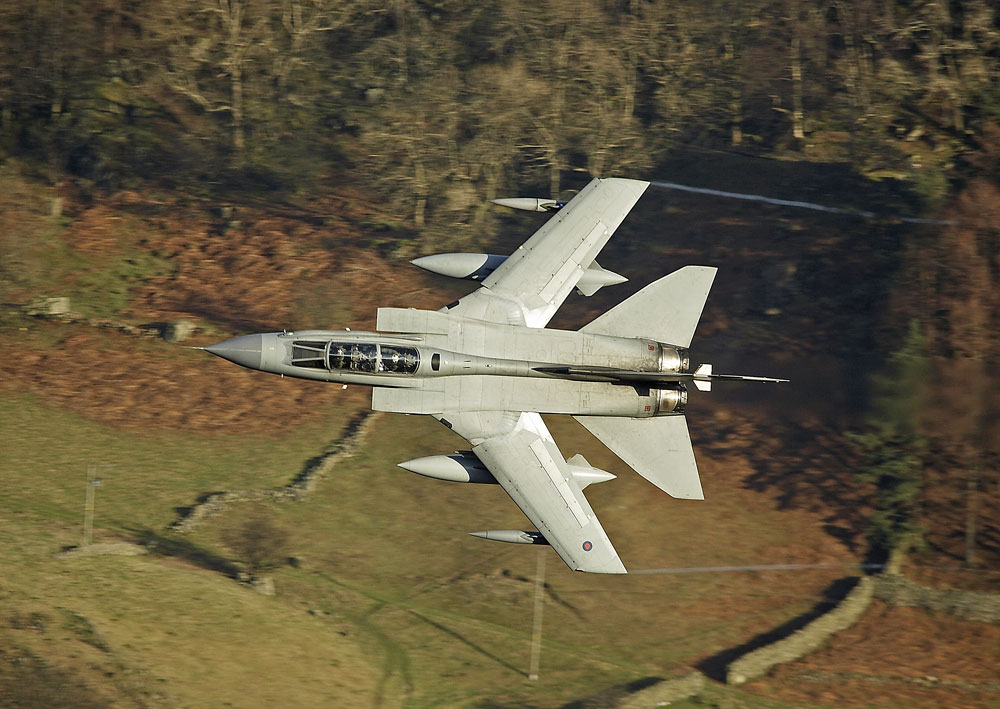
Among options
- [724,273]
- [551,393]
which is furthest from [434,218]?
[551,393]

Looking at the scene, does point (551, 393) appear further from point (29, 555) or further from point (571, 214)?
point (29, 555)

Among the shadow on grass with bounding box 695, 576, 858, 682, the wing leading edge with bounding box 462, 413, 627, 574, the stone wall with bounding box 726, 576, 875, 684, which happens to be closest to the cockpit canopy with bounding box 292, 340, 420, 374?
the wing leading edge with bounding box 462, 413, 627, 574

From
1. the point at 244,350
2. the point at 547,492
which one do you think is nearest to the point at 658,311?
the point at 547,492

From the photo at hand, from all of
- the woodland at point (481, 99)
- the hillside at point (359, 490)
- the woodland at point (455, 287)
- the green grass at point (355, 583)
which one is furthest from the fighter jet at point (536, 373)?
the woodland at point (481, 99)

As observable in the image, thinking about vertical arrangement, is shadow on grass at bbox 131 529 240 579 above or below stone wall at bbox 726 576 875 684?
above

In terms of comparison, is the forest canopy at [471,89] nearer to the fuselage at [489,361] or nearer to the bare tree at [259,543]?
the bare tree at [259,543]

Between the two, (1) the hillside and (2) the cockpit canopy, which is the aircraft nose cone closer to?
(2) the cockpit canopy
